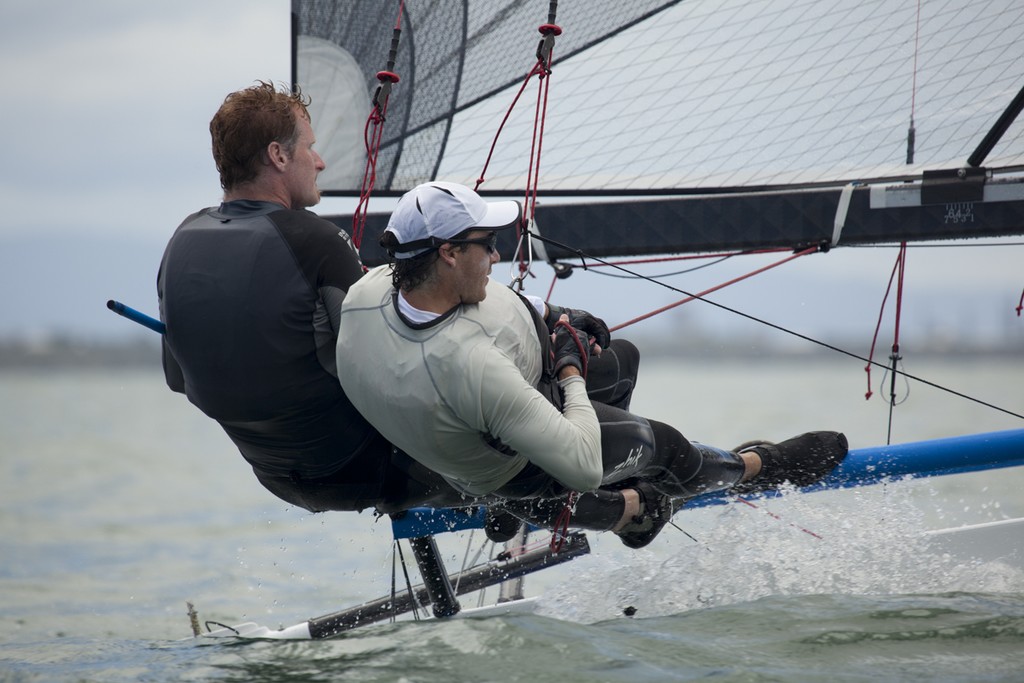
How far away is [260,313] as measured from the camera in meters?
2.24

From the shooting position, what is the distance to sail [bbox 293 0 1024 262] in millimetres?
3193

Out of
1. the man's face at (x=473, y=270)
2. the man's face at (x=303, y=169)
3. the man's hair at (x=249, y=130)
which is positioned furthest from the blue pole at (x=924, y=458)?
the man's hair at (x=249, y=130)

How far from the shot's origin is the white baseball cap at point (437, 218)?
211 centimetres

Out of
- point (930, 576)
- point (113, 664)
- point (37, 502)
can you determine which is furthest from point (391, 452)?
point (37, 502)

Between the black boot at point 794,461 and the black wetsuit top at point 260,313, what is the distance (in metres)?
1.25

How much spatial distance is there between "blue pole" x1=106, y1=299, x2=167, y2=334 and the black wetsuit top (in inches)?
1.3

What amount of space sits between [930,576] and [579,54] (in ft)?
6.42

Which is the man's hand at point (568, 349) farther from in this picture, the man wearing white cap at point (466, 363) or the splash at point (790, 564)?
the splash at point (790, 564)

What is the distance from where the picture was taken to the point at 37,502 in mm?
9008

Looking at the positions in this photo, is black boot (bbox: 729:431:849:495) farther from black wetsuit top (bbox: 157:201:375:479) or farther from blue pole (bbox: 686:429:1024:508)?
black wetsuit top (bbox: 157:201:375:479)

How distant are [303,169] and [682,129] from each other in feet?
5.02

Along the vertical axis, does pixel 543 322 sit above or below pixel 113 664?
above

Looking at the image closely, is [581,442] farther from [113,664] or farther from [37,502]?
Result: [37,502]

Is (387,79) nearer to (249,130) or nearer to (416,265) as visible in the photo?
(249,130)
